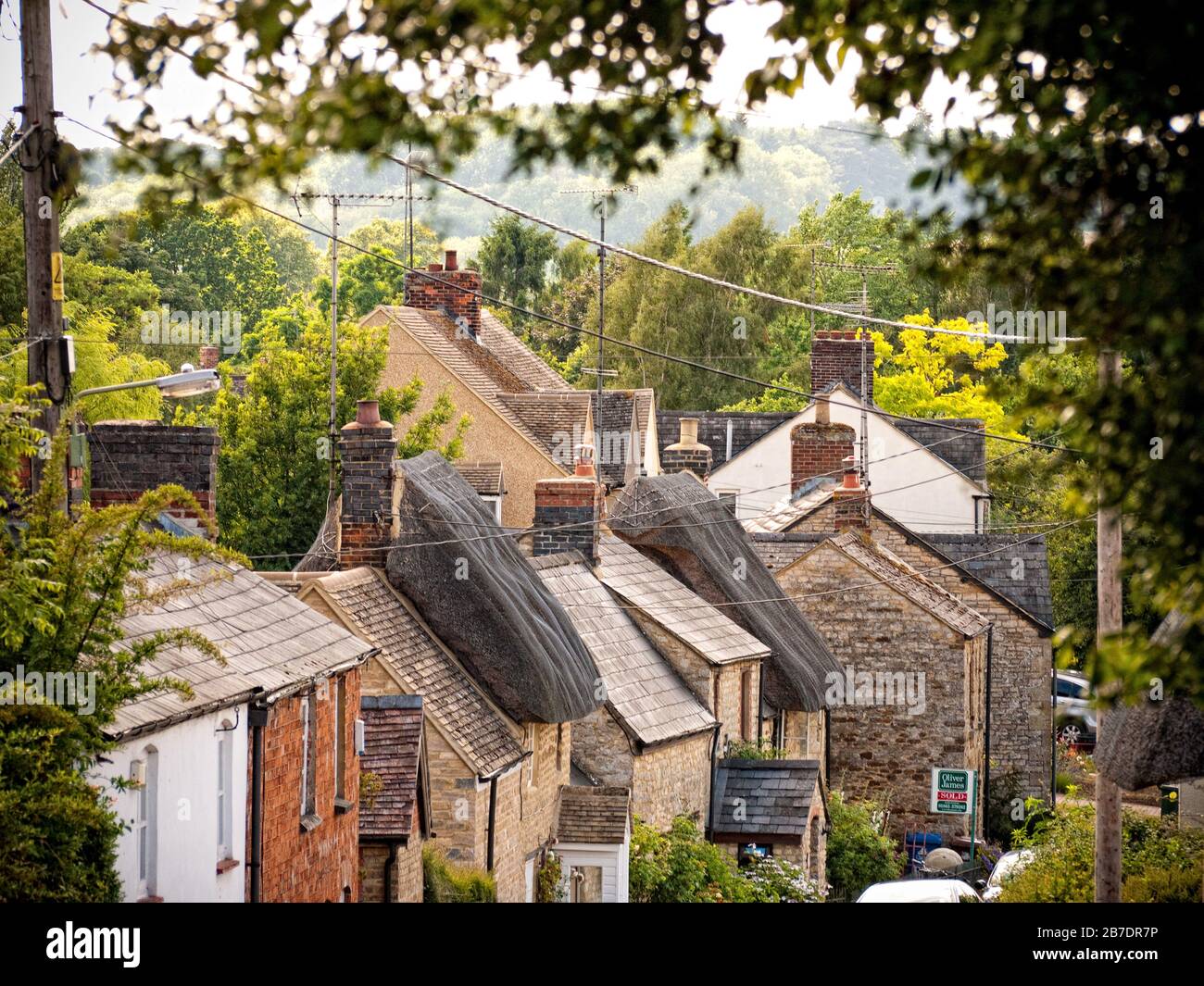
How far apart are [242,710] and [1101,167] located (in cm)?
957

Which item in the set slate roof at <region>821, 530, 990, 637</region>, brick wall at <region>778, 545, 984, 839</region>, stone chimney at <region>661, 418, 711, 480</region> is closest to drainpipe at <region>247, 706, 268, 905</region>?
brick wall at <region>778, 545, 984, 839</region>

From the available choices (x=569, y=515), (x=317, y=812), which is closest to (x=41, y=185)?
(x=317, y=812)

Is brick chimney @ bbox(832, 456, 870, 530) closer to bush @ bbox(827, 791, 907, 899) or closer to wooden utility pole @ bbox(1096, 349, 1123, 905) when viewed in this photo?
bush @ bbox(827, 791, 907, 899)

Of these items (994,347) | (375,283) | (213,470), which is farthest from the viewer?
(375,283)

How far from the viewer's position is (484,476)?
36.9 meters

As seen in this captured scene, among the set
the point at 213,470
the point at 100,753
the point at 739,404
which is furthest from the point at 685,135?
the point at 739,404

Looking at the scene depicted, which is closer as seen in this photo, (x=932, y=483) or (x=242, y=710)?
(x=242, y=710)

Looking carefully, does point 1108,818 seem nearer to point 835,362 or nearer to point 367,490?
point 367,490

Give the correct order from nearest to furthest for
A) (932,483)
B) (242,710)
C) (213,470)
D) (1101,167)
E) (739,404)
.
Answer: (1101,167)
(242,710)
(213,470)
(932,483)
(739,404)

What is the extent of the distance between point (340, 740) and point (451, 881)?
2.30 metres

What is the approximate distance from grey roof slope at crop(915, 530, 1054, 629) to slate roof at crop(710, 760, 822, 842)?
42.8ft

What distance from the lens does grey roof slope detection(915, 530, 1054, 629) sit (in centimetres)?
3922

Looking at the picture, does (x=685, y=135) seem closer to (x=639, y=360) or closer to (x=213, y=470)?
(x=213, y=470)
